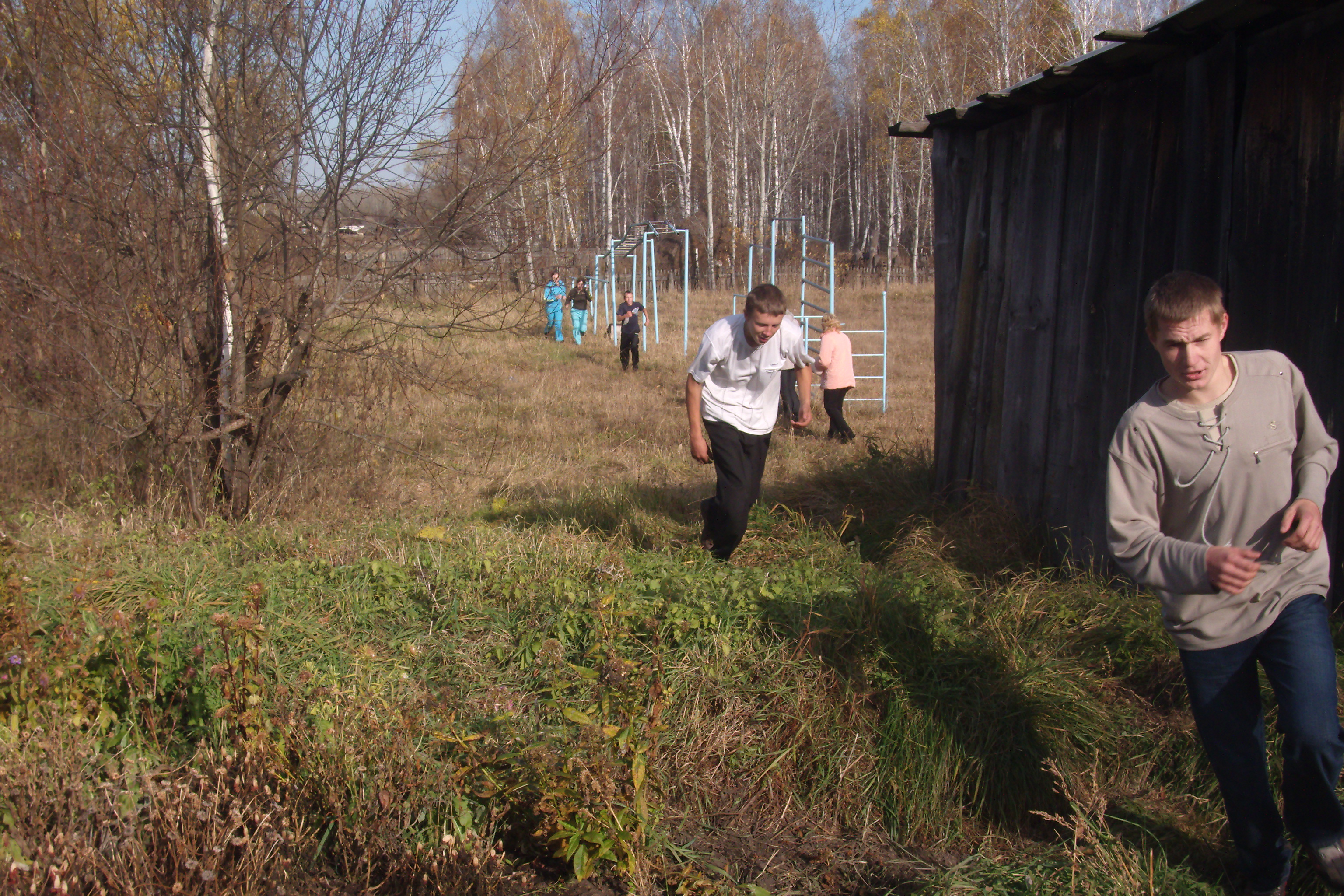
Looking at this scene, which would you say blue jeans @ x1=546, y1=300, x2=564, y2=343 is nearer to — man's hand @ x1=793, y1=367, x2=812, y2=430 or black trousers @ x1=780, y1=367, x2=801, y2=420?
black trousers @ x1=780, y1=367, x2=801, y2=420

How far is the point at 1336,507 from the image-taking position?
3.52 m

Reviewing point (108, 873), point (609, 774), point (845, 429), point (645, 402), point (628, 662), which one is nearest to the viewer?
point (108, 873)

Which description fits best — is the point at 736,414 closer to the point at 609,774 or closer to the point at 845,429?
the point at 609,774

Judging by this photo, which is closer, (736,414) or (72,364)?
(736,414)

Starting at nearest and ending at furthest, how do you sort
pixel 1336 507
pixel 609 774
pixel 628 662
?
pixel 609 774 → pixel 628 662 → pixel 1336 507

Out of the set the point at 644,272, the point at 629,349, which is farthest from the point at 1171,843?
the point at 644,272

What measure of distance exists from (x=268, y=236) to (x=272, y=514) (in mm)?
1752

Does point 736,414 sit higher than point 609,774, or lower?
higher

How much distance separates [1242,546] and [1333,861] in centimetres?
81

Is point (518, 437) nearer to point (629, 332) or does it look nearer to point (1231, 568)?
point (629, 332)

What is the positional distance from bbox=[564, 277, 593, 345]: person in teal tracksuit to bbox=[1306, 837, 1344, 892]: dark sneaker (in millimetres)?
17837

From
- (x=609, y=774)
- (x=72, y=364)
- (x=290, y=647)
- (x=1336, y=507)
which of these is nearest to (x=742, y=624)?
(x=609, y=774)

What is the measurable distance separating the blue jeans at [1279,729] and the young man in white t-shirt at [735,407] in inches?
105

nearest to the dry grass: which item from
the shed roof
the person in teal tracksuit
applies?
the shed roof
